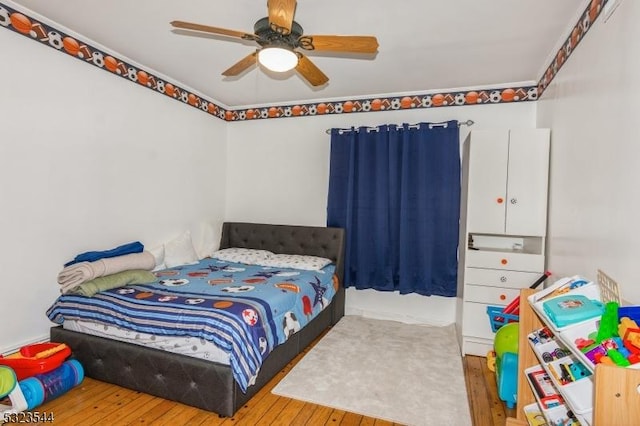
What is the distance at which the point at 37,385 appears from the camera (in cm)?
216

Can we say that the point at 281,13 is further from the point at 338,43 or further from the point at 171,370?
the point at 171,370

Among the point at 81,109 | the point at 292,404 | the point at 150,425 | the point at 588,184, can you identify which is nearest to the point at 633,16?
the point at 588,184

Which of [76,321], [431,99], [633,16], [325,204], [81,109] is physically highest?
[431,99]

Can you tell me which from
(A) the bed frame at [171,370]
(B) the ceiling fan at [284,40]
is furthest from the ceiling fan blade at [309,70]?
(A) the bed frame at [171,370]

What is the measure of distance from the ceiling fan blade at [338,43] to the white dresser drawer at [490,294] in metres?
2.25

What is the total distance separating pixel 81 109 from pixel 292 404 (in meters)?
2.79

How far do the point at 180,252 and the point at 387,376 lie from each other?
7.92ft

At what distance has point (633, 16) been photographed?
1.65 metres

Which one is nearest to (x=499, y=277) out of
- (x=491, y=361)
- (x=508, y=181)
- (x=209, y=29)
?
(x=491, y=361)

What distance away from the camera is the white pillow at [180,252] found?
12.1ft

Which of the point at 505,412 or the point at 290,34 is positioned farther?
the point at 505,412

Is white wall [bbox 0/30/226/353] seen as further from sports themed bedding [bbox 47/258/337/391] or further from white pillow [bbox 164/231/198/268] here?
sports themed bedding [bbox 47/258/337/391]

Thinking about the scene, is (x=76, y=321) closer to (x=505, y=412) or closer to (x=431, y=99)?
(x=505, y=412)

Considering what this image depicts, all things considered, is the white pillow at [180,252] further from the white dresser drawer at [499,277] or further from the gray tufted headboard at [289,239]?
the white dresser drawer at [499,277]
